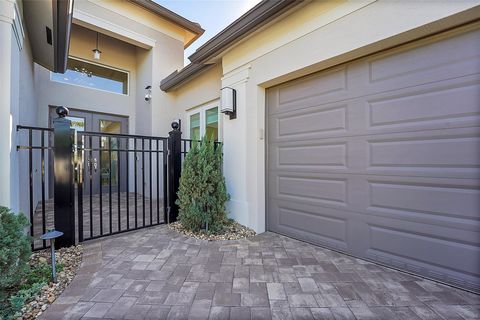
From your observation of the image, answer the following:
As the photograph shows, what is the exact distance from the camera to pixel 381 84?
238cm

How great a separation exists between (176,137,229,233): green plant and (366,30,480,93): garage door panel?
224cm

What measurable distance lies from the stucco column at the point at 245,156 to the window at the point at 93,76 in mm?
4477

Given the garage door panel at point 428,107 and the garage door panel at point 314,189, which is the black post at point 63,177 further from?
the garage door panel at point 428,107

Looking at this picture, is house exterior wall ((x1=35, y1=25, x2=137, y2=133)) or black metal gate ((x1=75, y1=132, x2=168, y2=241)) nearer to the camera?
black metal gate ((x1=75, y1=132, x2=168, y2=241))

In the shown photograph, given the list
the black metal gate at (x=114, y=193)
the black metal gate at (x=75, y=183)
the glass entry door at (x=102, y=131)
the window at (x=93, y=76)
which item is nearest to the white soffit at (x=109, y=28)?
the window at (x=93, y=76)

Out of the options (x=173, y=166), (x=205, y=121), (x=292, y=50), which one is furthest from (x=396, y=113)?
(x=205, y=121)

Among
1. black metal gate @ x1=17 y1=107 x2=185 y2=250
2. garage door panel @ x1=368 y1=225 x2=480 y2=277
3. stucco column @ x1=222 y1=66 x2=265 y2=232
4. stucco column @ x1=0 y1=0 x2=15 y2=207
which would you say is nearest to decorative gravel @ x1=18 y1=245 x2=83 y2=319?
black metal gate @ x1=17 y1=107 x2=185 y2=250

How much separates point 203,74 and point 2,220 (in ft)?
13.5

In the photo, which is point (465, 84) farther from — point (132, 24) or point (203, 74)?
point (132, 24)

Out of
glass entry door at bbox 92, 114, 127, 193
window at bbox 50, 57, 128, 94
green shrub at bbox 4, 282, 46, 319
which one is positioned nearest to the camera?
green shrub at bbox 4, 282, 46, 319

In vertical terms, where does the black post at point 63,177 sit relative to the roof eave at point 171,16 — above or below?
below

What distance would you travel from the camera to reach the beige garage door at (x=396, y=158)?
1936 millimetres

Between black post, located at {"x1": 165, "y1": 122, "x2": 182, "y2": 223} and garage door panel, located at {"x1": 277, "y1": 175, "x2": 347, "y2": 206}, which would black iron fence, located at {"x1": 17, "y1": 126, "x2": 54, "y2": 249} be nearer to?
black post, located at {"x1": 165, "y1": 122, "x2": 182, "y2": 223}

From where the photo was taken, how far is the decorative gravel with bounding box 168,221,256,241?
3207 mm
